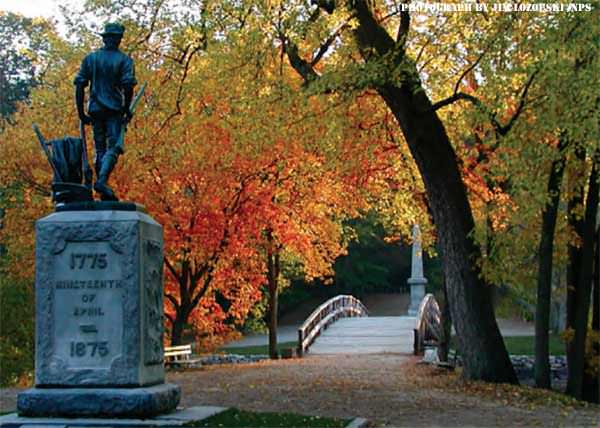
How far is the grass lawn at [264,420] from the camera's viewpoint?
36.5 ft

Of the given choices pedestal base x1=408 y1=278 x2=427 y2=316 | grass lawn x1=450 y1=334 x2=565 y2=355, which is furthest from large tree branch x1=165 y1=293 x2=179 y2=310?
pedestal base x1=408 y1=278 x2=427 y2=316

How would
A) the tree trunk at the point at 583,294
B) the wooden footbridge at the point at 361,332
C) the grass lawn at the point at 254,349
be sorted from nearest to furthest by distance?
the tree trunk at the point at 583,294
the wooden footbridge at the point at 361,332
the grass lawn at the point at 254,349

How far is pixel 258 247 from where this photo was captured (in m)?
26.5

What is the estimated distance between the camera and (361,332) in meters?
34.8

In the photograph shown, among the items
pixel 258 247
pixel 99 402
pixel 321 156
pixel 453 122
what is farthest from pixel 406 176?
pixel 99 402

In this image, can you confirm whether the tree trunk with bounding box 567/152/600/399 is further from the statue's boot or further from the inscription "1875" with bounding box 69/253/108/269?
the inscription "1875" with bounding box 69/253/108/269

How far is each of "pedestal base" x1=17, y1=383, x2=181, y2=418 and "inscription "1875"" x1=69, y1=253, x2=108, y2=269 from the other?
57.1 inches

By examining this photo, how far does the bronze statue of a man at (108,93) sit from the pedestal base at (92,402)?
2.50 meters

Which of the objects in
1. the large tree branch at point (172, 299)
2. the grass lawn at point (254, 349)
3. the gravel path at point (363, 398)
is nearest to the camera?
the gravel path at point (363, 398)

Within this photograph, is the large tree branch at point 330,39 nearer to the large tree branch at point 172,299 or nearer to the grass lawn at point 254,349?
the large tree branch at point 172,299

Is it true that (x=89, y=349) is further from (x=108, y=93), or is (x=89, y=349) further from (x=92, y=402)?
(x=108, y=93)

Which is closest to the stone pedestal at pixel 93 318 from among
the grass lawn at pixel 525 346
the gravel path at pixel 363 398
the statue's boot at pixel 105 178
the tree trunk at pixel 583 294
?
the statue's boot at pixel 105 178

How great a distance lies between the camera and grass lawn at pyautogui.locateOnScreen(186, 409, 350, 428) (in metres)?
11.1

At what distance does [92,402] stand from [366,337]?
2338 centimetres
